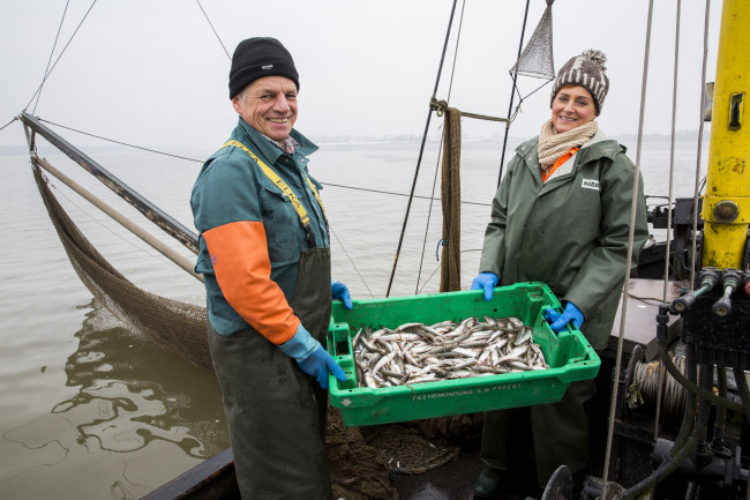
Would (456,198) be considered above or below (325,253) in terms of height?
above

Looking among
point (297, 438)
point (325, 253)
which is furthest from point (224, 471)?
point (325, 253)

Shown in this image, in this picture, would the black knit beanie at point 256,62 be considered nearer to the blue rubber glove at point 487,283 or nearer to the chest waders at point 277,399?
the chest waders at point 277,399

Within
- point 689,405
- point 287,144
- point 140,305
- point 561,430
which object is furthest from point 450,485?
point 140,305

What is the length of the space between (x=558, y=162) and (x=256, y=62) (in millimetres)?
1759

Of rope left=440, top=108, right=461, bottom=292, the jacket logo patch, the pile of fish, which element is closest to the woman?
the jacket logo patch

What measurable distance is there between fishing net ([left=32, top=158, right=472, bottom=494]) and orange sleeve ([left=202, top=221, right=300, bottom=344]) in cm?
164

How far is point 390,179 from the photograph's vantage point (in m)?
32.8

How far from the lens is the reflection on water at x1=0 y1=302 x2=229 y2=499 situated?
15.3ft

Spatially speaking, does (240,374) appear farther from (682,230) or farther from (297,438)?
(682,230)

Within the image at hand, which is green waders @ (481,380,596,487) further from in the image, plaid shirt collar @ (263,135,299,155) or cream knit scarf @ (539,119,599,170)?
plaid shirt collar @ (263,135,299,155)

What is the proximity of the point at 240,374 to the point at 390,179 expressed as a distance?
31.1 metres

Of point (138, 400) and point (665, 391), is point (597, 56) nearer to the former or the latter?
point (665, 391)

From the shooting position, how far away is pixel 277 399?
2.33 meters

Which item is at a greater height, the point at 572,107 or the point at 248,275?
the point at 572,107
